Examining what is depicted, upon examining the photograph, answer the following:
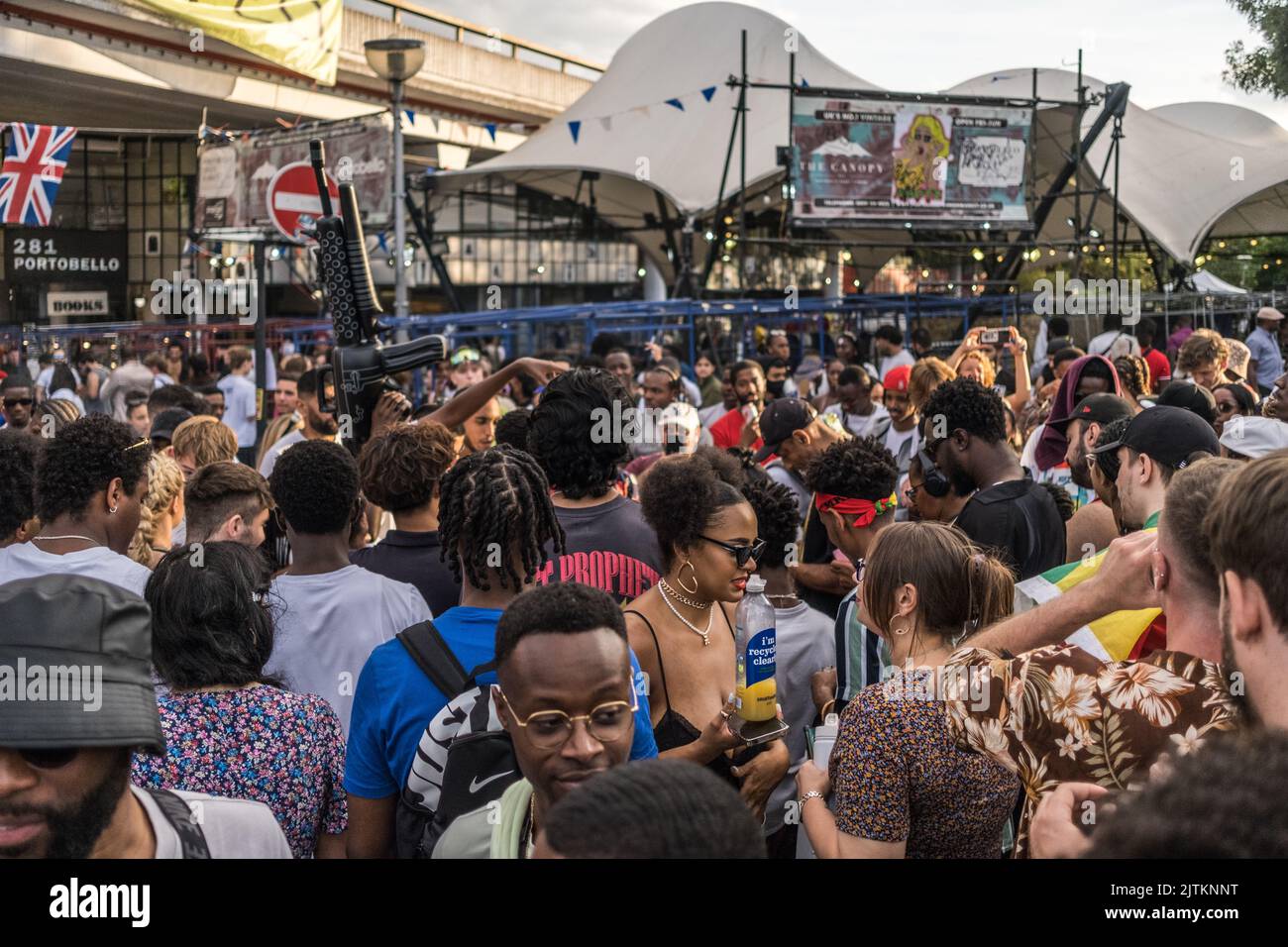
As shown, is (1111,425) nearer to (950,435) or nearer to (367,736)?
(950,435)

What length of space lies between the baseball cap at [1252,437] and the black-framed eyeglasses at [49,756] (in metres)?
4.19

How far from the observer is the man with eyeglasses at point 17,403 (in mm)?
8602

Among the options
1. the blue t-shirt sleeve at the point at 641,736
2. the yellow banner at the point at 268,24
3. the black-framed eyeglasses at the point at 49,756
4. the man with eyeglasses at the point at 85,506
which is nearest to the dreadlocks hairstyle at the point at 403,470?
the man with eyeglasses at the point at 85,506

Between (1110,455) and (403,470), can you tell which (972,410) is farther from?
(403,470)

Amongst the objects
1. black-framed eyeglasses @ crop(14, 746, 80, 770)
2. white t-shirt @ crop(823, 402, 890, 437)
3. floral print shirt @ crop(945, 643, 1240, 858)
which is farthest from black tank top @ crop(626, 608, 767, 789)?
white t-shirt @ crop(823, 402, 890, 437)

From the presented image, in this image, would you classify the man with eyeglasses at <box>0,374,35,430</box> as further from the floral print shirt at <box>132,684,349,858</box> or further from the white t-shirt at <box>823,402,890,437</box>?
the floral print shirt at <box>132,684,349,858</box>

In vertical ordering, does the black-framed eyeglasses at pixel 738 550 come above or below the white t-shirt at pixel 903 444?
below

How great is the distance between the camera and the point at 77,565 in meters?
3.88

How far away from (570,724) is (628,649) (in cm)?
28

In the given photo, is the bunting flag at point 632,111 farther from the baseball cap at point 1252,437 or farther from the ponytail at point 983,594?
the ponytail at point 983,594

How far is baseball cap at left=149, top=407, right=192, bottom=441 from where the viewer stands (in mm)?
6730

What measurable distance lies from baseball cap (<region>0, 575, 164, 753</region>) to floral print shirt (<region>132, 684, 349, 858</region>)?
25.6 inches

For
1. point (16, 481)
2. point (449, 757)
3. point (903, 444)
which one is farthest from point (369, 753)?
point (903, 444)
